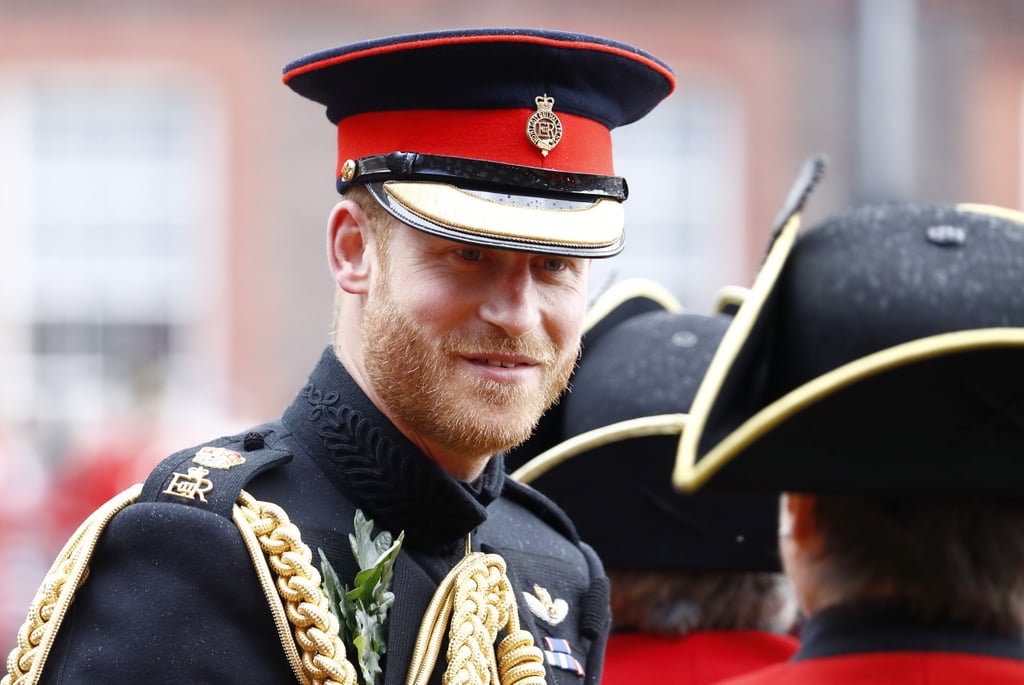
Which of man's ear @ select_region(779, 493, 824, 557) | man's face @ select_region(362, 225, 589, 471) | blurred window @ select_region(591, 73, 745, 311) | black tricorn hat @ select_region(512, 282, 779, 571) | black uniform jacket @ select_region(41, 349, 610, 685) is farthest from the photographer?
blurred window @ select_region(591, 73, 745, 311)

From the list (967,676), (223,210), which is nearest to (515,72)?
(967,676)

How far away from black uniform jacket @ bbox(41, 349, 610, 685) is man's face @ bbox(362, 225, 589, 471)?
7cm

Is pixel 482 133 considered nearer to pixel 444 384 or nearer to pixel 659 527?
pixel 444 384

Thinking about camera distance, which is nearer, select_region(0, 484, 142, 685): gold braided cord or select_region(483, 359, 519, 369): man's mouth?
select_region(0, 484, 142, 685): gold braided cord

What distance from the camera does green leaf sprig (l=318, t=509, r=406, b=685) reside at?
7.67 ft

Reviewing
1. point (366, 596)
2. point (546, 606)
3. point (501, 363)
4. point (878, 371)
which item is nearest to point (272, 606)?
point (366, 596)

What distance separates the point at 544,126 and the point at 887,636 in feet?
3.46

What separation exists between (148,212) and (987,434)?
13258mm

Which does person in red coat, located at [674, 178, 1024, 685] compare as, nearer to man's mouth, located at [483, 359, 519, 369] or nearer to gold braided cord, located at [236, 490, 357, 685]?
man's mouth, located at [483, 359, 519, 369]

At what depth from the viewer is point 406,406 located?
2473 millimetres

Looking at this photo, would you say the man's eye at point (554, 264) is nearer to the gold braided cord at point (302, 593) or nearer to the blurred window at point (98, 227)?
the gold braided cord at point (302, 593)

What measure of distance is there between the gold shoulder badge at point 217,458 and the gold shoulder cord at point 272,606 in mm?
95

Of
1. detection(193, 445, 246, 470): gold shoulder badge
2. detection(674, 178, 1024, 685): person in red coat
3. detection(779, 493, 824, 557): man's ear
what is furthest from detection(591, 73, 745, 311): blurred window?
detection(193, 445, 246, 470): gold shoulder badge

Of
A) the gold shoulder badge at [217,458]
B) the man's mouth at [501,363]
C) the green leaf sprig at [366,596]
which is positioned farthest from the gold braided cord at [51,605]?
the man's mouth at [501,363]
